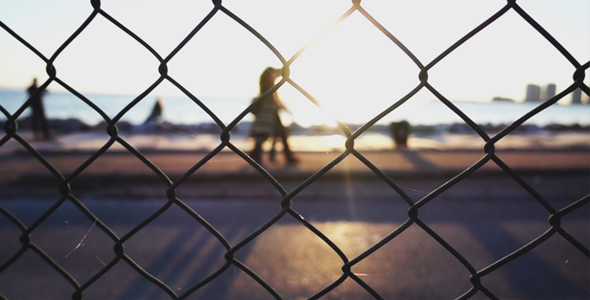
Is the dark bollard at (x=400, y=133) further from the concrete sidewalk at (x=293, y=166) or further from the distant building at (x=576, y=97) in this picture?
the distant building at (x=576, y=97)

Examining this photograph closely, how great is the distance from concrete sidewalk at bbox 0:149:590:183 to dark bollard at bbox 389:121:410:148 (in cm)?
212

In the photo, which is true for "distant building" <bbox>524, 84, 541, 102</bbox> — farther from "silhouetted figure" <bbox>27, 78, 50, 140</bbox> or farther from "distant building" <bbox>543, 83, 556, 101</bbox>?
"silhouetted figure" <bbox>27, 78, 50, 140</bbox>

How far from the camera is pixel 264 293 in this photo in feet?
11.7

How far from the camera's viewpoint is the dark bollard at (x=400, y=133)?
13.2 metres

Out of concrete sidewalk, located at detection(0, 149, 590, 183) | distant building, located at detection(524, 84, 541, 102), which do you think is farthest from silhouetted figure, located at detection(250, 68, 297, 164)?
distant building, located at detection(524, 84, 541, 102)

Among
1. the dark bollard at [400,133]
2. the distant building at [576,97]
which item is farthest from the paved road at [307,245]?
the dark bollard at [400,133]

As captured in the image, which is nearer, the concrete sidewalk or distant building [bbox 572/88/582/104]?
distant building [bbox 572/88/582/104]

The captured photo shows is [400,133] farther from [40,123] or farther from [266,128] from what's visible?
[40,123]

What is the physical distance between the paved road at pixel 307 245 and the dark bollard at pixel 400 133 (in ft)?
19.1

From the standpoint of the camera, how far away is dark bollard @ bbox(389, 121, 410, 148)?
1316cm

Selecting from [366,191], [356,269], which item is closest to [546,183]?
[366,191]

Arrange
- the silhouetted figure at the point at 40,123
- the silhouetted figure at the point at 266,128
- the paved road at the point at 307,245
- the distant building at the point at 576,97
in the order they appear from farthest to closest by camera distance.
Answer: the silhouetted figure at the point at 40,123, the silhouetted figure at the point at 266,128, the paved road at the point at 307,245, the distant building at the point at 576,97

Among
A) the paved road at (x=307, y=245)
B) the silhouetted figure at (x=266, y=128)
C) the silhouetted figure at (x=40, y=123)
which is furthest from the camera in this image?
the silhouetted figure at (x=40, y=123)

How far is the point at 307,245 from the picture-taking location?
468 centimetres
